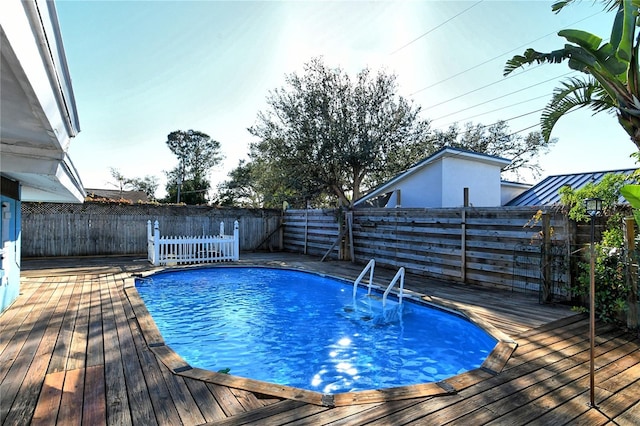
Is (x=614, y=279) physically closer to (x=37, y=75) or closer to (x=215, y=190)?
(x=37, y=75)

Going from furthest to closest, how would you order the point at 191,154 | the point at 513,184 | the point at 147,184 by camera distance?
the point at 147,184 < the point at 191,154 < the point at 513,184

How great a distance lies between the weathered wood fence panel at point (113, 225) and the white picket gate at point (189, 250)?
170cm

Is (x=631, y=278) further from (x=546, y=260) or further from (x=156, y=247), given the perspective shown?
(x=156, y=247)

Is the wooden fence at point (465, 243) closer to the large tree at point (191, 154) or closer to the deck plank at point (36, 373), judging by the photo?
the deck plank at point (36, 373)

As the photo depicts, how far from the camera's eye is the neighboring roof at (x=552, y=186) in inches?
373

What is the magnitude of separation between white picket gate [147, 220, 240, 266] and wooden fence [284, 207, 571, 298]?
314cm

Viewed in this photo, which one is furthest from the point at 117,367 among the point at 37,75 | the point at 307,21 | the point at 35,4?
the point at 307,21

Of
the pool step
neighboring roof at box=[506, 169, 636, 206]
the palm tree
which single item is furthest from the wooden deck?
neighboring roof at box=[506, 169, 636, 206]

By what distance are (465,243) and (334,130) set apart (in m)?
11.0

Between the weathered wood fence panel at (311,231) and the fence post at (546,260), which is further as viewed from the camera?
the weathered wood fence panel at (311,231)

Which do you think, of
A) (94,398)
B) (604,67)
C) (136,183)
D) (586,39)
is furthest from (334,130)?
(136,183)

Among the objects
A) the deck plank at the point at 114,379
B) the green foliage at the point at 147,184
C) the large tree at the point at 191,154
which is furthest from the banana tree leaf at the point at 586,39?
the green foliage at the point at 147,184

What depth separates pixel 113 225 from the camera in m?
10.8

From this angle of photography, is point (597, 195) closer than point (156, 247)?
Yes
